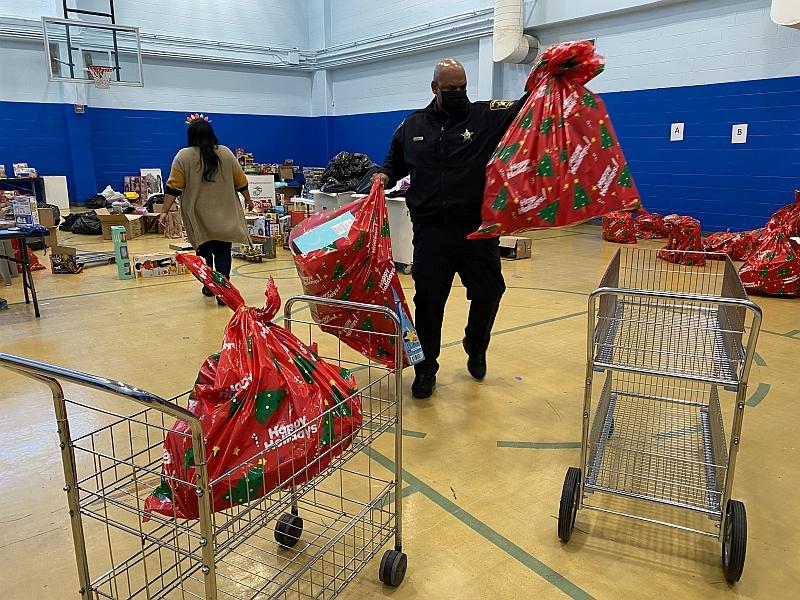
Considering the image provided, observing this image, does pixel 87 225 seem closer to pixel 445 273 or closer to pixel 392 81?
pixel 392 81

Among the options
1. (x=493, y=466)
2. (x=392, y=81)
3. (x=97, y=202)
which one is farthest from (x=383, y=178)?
(x=392, y=81)

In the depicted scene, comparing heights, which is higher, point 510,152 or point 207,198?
point 510,152

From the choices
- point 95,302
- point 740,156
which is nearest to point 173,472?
point 95,302

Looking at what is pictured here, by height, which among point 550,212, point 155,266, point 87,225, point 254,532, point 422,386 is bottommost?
point 422,386

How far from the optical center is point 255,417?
142cm

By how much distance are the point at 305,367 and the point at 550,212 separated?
1.14 meters

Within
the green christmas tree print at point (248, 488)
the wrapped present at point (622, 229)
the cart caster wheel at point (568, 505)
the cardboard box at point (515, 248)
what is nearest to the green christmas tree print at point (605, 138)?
the cart caster wheel at point (568, 505)

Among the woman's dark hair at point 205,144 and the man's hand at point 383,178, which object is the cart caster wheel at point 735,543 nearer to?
the man's hand at point 383,178

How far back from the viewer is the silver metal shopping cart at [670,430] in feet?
5.90

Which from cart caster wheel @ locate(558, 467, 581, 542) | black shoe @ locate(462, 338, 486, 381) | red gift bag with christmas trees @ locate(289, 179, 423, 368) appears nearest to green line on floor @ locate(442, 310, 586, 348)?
black shoe @ locate(462, 338, 486, 381)

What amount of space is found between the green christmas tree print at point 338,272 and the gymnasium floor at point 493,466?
774 millimetres

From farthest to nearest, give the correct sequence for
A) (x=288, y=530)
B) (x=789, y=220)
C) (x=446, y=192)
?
(x=789, y=220) < (x=446, y=192) < (x=288, y=530)

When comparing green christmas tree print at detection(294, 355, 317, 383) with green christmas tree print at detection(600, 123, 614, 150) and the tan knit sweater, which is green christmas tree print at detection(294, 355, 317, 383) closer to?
green christmas tree print at detection(600, 123, 614, 150)

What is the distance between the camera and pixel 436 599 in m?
1.74
